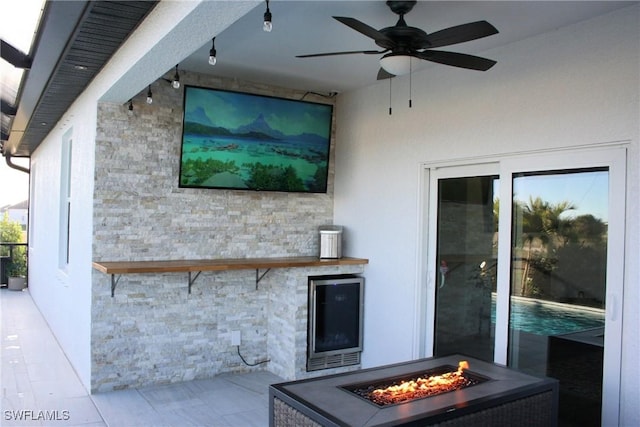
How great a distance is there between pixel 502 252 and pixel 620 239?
2.83 ft

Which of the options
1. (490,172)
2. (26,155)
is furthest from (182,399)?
(26,155)

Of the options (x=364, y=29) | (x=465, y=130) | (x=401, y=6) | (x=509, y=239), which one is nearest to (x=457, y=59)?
(x=401, y=6)

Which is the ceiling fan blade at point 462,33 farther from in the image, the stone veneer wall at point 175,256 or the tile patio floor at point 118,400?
the tile patio floor at point 118,400

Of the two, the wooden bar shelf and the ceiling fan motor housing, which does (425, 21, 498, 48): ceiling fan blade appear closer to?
the ceiling fan motor housing

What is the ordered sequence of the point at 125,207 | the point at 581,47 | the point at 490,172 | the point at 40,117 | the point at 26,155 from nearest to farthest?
1. the point at 581,47
2. the point at 490,172
3. the point at 125,207
4. the point at 40,117
5. the point at 26,155

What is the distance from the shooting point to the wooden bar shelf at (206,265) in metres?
4.06

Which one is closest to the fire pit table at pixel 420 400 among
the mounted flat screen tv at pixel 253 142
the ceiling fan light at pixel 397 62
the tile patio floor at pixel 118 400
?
the tile patio floor at pixel 118 400

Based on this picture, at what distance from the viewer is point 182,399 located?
4195mm

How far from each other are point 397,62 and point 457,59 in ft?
1.19

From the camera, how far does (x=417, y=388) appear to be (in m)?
2.79

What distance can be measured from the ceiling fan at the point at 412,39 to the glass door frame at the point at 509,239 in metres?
0.94

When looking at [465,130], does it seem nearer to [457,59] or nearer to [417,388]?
[457,59]

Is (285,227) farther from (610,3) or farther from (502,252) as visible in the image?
(610,3)

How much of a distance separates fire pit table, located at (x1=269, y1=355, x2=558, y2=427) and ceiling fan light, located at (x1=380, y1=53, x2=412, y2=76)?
1748 millimetres
